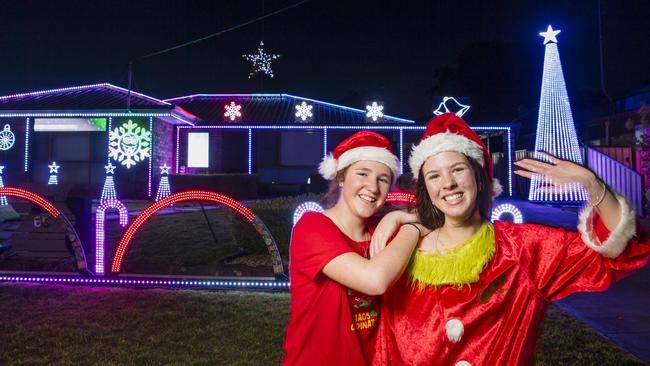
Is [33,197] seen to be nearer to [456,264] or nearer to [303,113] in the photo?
[456,264]

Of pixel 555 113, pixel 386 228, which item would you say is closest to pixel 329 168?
pixel 386 228

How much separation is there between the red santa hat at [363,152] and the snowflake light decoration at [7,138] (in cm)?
2175

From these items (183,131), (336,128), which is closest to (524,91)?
(336,128)

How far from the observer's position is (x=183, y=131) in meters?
21.1

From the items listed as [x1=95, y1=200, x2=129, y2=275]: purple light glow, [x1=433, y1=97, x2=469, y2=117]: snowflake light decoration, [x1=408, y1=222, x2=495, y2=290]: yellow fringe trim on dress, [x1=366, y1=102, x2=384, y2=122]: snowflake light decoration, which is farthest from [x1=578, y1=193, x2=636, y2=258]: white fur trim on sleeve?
[x1=366, y1=102, x2=384, y2=122]: snowflake light decoration

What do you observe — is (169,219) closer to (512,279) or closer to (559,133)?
(512,279)

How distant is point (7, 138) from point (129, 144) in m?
5.97

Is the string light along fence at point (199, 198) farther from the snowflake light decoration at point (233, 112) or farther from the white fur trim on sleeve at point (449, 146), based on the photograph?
the snowflake light decoration at point (233, 112)

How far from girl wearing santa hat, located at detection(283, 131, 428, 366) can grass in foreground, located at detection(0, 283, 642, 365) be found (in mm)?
2101

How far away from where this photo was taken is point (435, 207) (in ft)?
6.39

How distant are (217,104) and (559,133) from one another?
17302 millimetres

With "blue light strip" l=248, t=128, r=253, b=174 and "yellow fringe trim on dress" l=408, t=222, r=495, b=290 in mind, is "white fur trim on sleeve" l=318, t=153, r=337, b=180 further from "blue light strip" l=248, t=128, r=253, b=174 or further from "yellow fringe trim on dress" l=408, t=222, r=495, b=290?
"blue light strip" l=248, t=128, r=253, b=174

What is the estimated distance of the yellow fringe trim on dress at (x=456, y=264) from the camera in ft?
5.66

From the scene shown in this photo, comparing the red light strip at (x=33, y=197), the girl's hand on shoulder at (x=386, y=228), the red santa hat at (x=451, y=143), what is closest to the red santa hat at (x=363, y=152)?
the red santa hat at (x=451, y=143)
